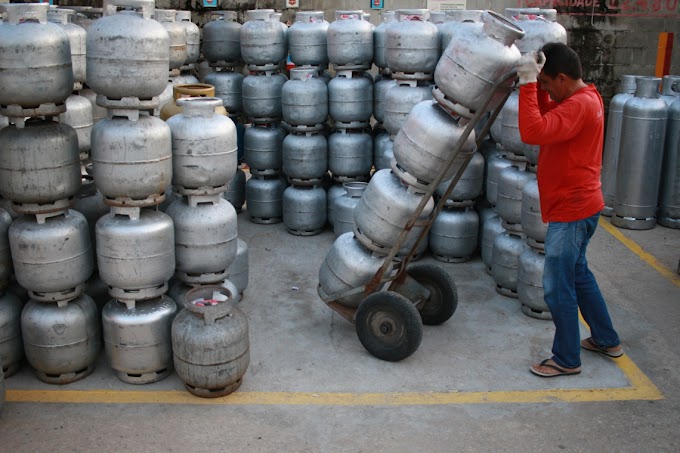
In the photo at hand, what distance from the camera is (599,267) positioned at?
7.71 meters

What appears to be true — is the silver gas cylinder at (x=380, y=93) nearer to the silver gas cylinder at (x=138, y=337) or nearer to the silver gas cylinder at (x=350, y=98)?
the silver gas cylinder at (x=350, y=98)

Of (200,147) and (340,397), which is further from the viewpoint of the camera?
(200,147)

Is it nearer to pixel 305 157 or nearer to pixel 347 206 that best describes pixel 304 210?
pixel 305 157

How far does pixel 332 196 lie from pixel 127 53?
4.17 metres

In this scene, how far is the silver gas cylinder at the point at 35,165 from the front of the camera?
16.1ft

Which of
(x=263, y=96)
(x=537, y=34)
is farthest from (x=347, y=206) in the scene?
(x=537, y=34)

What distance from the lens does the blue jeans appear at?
5.22m

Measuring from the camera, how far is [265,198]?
905 cm

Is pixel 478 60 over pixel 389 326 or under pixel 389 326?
over

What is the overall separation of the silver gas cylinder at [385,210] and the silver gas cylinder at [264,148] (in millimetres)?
3180

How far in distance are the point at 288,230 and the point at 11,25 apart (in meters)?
4.56

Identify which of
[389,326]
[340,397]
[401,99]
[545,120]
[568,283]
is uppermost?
[545,120]

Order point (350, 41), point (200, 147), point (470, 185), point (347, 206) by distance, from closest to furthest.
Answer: point (200, 147)
point (470, 185)
point (347, 206)
point (350, 41)

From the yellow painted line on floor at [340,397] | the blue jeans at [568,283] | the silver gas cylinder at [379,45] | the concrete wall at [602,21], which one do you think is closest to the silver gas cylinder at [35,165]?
the yellow painted line on floor at [340,397]
